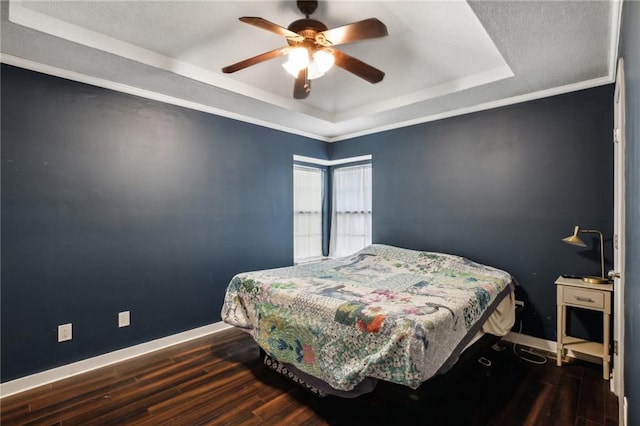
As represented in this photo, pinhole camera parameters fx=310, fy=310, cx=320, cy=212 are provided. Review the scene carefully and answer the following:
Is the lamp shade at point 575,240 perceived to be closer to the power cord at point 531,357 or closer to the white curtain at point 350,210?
the power cord at point 531,357

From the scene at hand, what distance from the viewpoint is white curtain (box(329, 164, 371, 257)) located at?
14.5ft

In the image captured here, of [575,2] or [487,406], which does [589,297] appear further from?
[575,2]

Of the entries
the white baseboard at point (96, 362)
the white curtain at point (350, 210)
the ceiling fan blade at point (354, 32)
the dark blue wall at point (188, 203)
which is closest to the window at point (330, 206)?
the white curtain at point (350, 210)

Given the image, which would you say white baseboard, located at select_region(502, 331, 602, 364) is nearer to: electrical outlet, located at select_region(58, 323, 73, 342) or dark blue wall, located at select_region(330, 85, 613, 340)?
dark blue wall, located at select_region(330, 85, 613, 340)

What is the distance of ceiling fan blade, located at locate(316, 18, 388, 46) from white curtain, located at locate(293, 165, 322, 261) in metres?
2.58

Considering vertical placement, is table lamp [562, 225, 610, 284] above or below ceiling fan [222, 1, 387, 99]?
below

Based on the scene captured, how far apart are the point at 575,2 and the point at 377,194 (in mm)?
2748

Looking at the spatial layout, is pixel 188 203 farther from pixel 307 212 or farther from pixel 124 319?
pixel 307 212

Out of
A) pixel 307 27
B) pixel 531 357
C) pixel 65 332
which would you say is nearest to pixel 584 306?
pixel 531 357

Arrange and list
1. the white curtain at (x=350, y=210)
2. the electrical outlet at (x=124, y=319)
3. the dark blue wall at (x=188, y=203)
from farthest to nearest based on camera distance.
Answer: the white curtain at (x=350, y=210), the electrical outlet at (x=124, y=319), the dark blue wall at (x=188, y=203)

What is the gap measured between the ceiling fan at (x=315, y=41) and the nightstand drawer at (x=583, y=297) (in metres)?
2.30

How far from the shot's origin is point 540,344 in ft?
9.53

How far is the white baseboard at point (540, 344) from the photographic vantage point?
Result: 2646 millimetres

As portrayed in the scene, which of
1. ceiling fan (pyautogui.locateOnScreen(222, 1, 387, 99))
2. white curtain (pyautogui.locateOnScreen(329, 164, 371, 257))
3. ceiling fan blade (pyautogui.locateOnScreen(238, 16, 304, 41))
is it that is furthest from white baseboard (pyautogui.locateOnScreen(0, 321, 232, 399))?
ceiling fan blade (pyautogui.locateOnScreen(238, 16, 304, 41))
